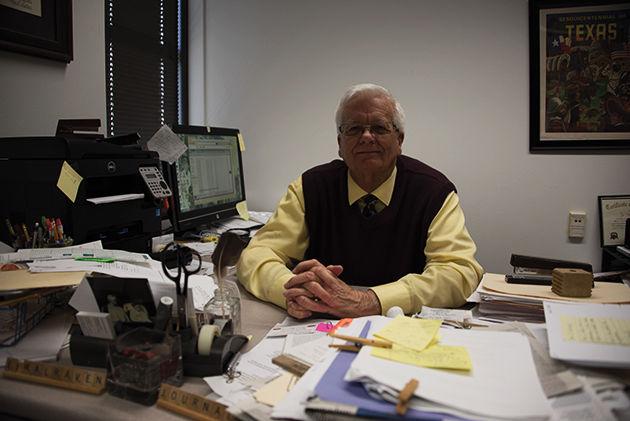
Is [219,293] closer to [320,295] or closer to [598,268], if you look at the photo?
[320,295]

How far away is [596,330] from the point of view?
31.8 inches

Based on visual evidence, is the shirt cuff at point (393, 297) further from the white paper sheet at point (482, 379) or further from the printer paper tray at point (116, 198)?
the printer paper tray at point (116, 198)

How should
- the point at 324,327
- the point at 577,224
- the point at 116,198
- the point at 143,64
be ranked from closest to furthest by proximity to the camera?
1. the point at 324,327
2. the point at 116,198
3. the point at 577,224
4. the point at 143,64

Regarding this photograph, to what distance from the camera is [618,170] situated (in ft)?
7.20

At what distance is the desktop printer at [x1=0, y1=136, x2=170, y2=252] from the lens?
1.32 meters

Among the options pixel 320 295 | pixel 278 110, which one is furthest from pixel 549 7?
pixel 320 295

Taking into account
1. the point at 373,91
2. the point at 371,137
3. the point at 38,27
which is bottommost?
the point at 371,137

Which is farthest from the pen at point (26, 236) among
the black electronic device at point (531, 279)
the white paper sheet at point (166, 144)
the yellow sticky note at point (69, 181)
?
the black electronic device at point (531, 279)

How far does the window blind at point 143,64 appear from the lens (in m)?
2.28

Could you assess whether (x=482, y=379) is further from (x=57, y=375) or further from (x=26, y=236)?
(x=26, y=236)

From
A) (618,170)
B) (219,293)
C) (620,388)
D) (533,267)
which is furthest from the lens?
(618,170)

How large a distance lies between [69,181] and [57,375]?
683 millimetres

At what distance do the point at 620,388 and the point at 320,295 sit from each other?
0.61 meters

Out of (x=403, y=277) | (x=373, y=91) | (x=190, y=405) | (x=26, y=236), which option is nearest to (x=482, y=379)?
(x=190, y=405)
